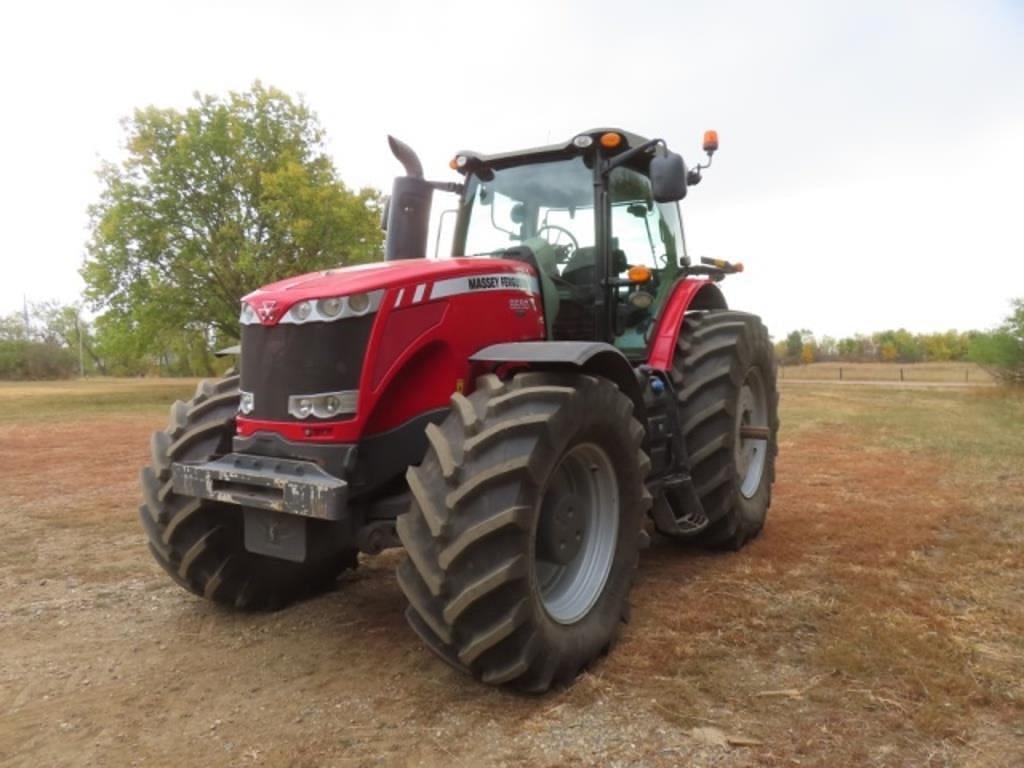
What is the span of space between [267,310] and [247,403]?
1.42 feet

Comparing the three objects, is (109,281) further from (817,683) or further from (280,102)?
(817,683)

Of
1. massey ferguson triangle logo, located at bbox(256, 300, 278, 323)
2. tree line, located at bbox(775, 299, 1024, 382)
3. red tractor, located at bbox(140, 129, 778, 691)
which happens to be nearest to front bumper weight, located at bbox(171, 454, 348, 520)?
red tractor, located at bbox(140, 129, 778, 691)

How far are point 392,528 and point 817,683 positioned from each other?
1.81 m

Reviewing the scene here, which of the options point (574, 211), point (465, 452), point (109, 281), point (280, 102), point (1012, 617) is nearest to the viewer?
point (465, 452)

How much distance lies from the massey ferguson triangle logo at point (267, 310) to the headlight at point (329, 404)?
0.39 meters

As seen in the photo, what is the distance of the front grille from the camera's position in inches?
121

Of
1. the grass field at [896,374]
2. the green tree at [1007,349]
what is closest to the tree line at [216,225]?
the green tree at [1007,349]

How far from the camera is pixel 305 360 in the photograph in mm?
3119

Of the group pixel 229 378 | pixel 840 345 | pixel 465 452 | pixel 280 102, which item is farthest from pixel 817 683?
pixel 840 345

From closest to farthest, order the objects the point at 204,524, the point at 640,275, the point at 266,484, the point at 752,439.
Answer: the point at 266,484 < the point at 204,524 < the point at 640,275 < the point at 752,439

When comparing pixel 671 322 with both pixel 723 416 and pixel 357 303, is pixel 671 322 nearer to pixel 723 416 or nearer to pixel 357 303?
pixel 723 416

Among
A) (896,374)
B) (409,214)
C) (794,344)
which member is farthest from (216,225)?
(794,344)

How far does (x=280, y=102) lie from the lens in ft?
83.8

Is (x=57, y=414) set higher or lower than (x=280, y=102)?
lower
